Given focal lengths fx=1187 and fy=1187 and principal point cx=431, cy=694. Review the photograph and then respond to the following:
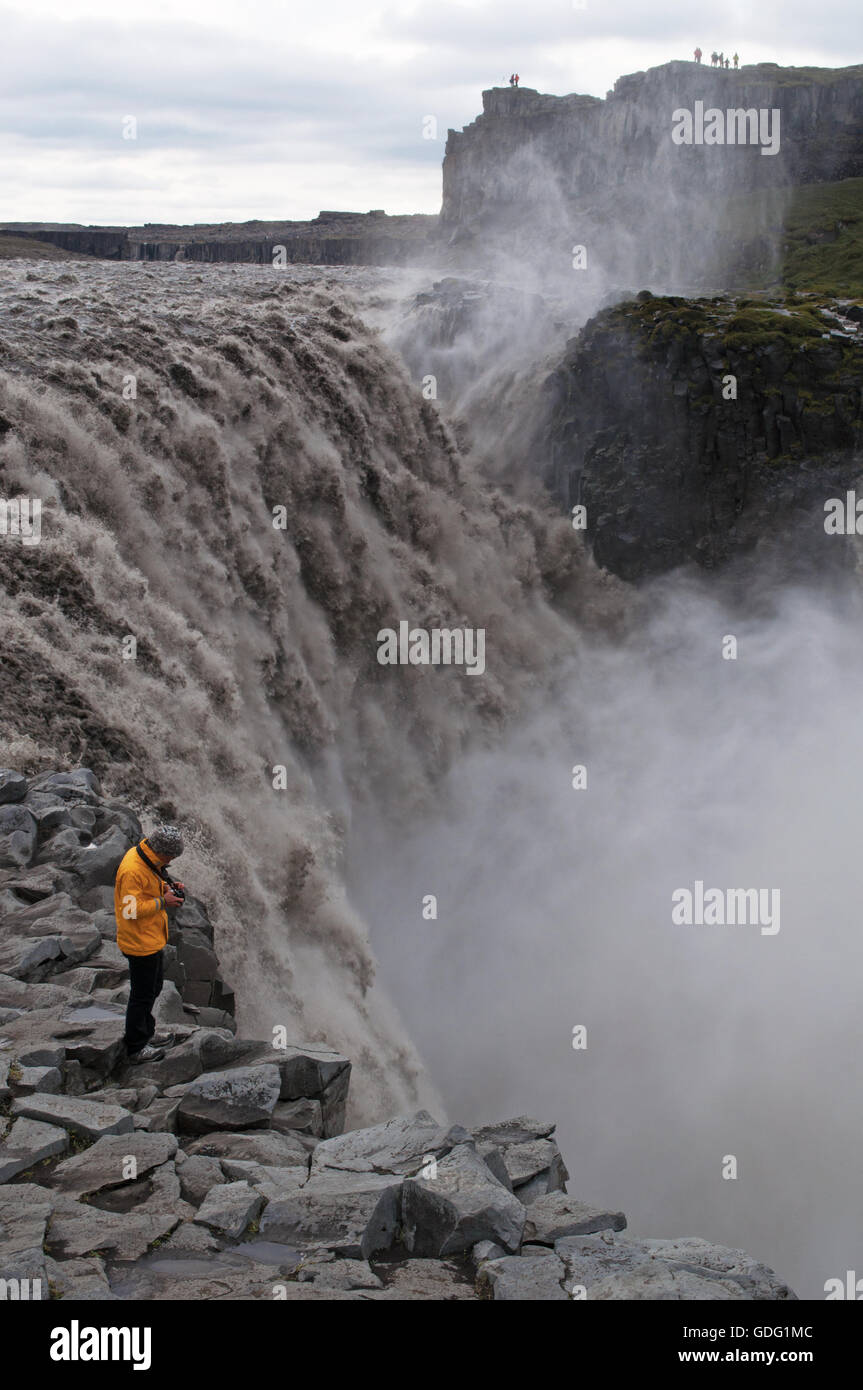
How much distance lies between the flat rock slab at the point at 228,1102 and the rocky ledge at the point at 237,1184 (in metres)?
0.01

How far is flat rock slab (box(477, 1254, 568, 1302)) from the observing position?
6.72 meters

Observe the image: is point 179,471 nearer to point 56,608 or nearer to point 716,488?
point 56,608

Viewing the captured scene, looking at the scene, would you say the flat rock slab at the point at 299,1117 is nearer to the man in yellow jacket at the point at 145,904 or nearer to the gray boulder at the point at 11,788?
the man in yellow jacket at the point at 145,904

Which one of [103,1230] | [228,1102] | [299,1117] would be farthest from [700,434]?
[103,1230]

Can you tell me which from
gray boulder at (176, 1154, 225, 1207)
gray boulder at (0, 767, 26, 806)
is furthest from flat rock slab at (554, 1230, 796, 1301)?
gray boulder at (0, 767, 26, 806)

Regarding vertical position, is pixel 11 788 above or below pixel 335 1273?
above

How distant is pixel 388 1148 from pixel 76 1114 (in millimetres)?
2193

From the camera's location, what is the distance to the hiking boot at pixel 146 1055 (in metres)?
9.03

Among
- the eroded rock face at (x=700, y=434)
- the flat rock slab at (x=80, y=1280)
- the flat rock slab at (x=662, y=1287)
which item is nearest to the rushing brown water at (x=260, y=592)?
the eroded rock face at (x=700, y=434)

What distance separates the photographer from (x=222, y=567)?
20031mm

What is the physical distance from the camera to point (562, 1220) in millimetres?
7969

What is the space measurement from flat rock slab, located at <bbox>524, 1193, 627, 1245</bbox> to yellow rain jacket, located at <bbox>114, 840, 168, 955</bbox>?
10.6 ft

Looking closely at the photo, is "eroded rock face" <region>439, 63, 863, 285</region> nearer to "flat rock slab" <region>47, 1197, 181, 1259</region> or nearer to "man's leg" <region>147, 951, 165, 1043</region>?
"man's leg" <region>147, 951, 165, 1043</region>

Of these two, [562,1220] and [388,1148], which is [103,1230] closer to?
[388,1148]
